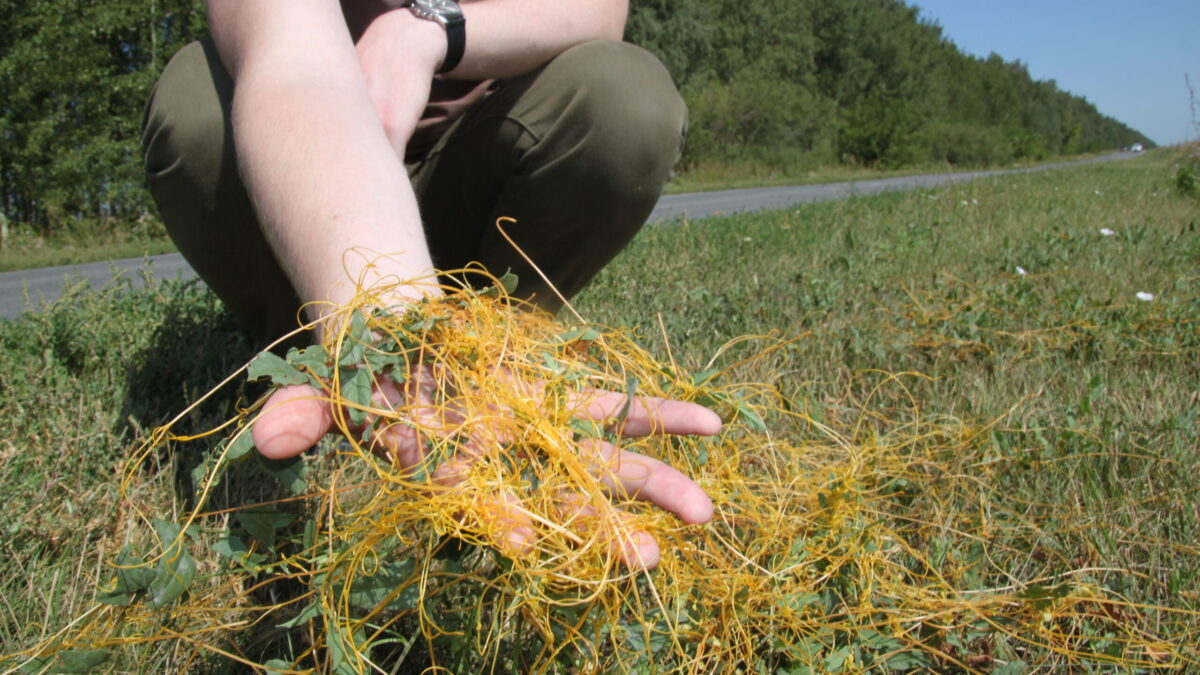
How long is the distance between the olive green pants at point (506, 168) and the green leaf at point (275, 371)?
2.63 ft

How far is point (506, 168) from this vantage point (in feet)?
6.38

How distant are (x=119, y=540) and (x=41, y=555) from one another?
125 mm

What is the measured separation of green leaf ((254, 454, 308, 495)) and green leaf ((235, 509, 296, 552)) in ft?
0.35

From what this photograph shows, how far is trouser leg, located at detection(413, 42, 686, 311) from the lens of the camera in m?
1.82

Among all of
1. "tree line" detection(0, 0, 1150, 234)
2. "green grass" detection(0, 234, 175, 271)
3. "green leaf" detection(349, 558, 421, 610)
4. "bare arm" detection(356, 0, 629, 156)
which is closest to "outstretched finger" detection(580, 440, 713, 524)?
"green leaf" detection(349, 558, 421, 610)

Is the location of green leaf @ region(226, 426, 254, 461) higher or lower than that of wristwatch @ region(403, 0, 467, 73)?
lower

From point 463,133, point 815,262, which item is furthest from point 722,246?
point 463,133

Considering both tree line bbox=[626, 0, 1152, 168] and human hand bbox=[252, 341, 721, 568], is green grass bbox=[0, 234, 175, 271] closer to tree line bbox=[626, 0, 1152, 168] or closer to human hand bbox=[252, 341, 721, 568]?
human hand bbox=[252, 341, 721, 568]

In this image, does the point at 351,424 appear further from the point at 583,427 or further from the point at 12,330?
the point at 12,330

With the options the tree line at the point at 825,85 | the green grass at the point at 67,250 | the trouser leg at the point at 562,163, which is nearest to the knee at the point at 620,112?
the trouser leg at the point at 562,163

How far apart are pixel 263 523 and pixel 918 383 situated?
6.07 feet

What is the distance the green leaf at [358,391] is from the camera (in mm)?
954

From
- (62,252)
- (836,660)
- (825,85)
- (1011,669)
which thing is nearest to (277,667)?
(836,660)

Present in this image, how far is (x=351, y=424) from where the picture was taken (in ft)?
3.30
